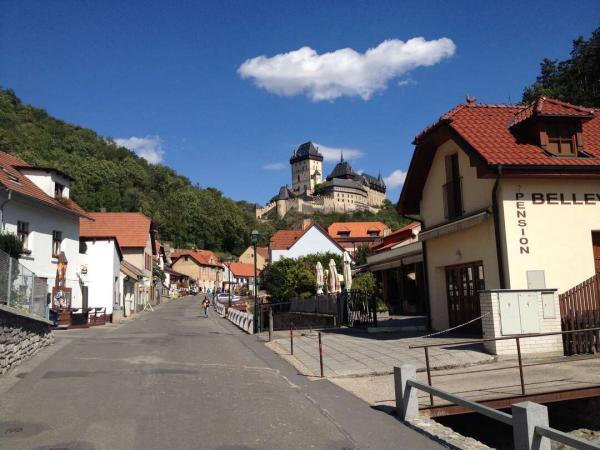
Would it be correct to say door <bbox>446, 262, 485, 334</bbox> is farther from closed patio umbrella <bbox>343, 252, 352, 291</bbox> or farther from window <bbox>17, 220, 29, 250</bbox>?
window <bbox>17, 220, 29, 250</bbox>

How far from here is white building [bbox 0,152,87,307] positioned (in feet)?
81.9

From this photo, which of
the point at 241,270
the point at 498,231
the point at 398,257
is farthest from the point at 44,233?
the point at 241,270

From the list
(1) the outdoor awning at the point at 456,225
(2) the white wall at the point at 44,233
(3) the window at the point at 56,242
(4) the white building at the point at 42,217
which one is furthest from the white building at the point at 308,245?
(1) the outdoor awning at the point at 456,225

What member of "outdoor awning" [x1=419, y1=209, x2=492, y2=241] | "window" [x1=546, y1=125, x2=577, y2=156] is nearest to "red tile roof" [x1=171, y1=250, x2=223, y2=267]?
"outdoor awning" [x1=419, y1=209, x2=492, y2=241]

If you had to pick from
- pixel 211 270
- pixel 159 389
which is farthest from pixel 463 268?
pixel 211 270

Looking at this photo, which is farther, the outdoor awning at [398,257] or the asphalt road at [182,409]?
the outdoor awning at [398,257]

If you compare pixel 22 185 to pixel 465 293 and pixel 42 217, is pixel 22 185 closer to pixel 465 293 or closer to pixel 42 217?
pixel 42 217

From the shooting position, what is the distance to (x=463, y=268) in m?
16.1

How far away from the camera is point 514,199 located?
13.6m

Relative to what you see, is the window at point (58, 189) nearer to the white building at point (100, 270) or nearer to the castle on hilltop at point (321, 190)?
the white building at point (100, 270)

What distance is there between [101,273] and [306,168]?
155 meters

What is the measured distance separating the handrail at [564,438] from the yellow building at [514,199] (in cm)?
844

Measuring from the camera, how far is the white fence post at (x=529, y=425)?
529cm

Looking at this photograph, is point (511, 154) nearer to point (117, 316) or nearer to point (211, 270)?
point (117, 316)
